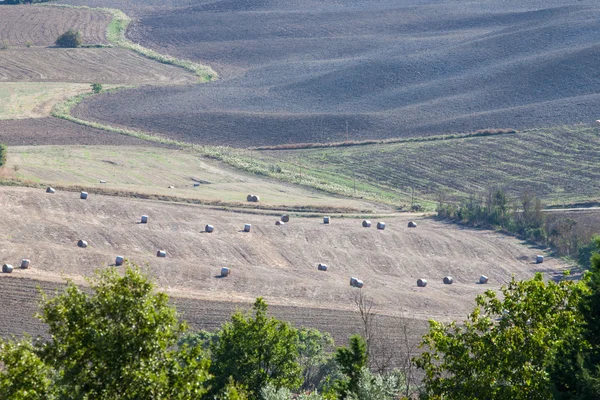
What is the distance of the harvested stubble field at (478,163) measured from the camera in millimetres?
72062

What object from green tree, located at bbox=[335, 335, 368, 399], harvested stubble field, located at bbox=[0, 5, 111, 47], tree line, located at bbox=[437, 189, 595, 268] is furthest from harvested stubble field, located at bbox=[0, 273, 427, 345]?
harvested stubble field, located at bbox=[0, 5, 111, 47]

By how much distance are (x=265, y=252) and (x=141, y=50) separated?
80.0 m

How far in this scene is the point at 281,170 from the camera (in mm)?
75812

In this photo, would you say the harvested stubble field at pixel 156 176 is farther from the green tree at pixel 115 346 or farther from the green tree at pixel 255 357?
the green tree at pixel 115 346

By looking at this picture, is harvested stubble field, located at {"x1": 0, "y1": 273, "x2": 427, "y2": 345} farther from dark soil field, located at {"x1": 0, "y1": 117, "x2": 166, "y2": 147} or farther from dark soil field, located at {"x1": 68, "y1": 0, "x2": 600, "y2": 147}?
dark soil field, located at {"x1": 68, "y1": 0, "x2": 600, "y2": 147}

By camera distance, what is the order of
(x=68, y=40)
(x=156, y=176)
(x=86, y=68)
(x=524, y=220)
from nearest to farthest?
(x=524, y=220), (x=156, y=176), (x=86, y=68), (x=68, y=40)

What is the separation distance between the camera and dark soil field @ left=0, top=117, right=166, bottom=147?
79.5 meters

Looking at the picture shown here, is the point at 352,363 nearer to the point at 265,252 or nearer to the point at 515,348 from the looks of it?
the point at 515,348

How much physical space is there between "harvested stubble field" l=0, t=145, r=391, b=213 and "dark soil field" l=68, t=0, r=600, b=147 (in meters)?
12.2

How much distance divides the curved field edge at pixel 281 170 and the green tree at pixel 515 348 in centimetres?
4913

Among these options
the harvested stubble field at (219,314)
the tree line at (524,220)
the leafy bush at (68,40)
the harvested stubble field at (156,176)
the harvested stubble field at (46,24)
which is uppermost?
the harvested stubble field at (46,24)

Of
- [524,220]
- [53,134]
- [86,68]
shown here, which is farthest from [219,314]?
[86,68]

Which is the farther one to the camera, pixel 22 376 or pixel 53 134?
pixel 53 134

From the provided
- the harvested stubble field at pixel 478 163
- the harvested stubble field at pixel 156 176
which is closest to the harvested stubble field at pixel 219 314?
the harvested stubble field at pixel 156 176
